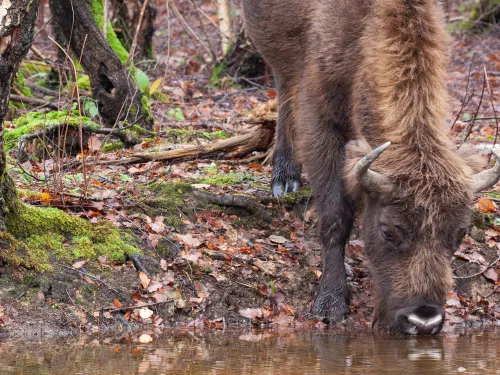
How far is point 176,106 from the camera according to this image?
1364 centimetres

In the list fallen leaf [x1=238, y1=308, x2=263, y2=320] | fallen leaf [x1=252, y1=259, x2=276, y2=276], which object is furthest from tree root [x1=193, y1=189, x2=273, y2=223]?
fallen leaf [x1=238, y1=308, x2=263, y2=320]

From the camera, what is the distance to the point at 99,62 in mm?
10344

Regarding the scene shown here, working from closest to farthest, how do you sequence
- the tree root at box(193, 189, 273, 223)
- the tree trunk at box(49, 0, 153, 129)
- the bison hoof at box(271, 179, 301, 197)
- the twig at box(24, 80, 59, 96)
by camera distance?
the tree root at box(193, 189, 273, 223) → the bison hoof at box(271, 179, 301, 197) → the tree trunk at box(49, 0, 153, 129) → the twig at box(24, 80, 59, 96)

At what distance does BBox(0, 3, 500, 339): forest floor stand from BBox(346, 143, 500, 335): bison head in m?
0.93

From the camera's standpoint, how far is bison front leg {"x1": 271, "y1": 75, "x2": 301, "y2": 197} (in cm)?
964

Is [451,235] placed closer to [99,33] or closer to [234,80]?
[99,33]

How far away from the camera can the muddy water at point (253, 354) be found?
5.00 meters

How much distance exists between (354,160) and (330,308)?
56.1 inches

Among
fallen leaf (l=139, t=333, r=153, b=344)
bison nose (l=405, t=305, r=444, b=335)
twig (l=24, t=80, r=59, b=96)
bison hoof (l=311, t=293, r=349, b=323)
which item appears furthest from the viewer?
twig (l=24, t=80, r=59, b=96)

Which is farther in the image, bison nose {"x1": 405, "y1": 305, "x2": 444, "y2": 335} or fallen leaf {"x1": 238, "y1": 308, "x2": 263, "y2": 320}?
fallen leaf {"x1": 238, "y1": 308, "x2": 263, "y2": 320}

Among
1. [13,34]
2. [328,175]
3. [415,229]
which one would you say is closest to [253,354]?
[415,229]

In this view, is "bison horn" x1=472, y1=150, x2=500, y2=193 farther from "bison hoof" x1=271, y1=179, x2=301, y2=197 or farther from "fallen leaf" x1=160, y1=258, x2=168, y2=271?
"bison hoof" x1=271, y1=179, x2=301, y2=197

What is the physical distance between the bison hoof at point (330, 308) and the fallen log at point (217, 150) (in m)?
2.67

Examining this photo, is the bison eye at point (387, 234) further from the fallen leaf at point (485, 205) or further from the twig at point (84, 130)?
the twig at point (84, 130)
